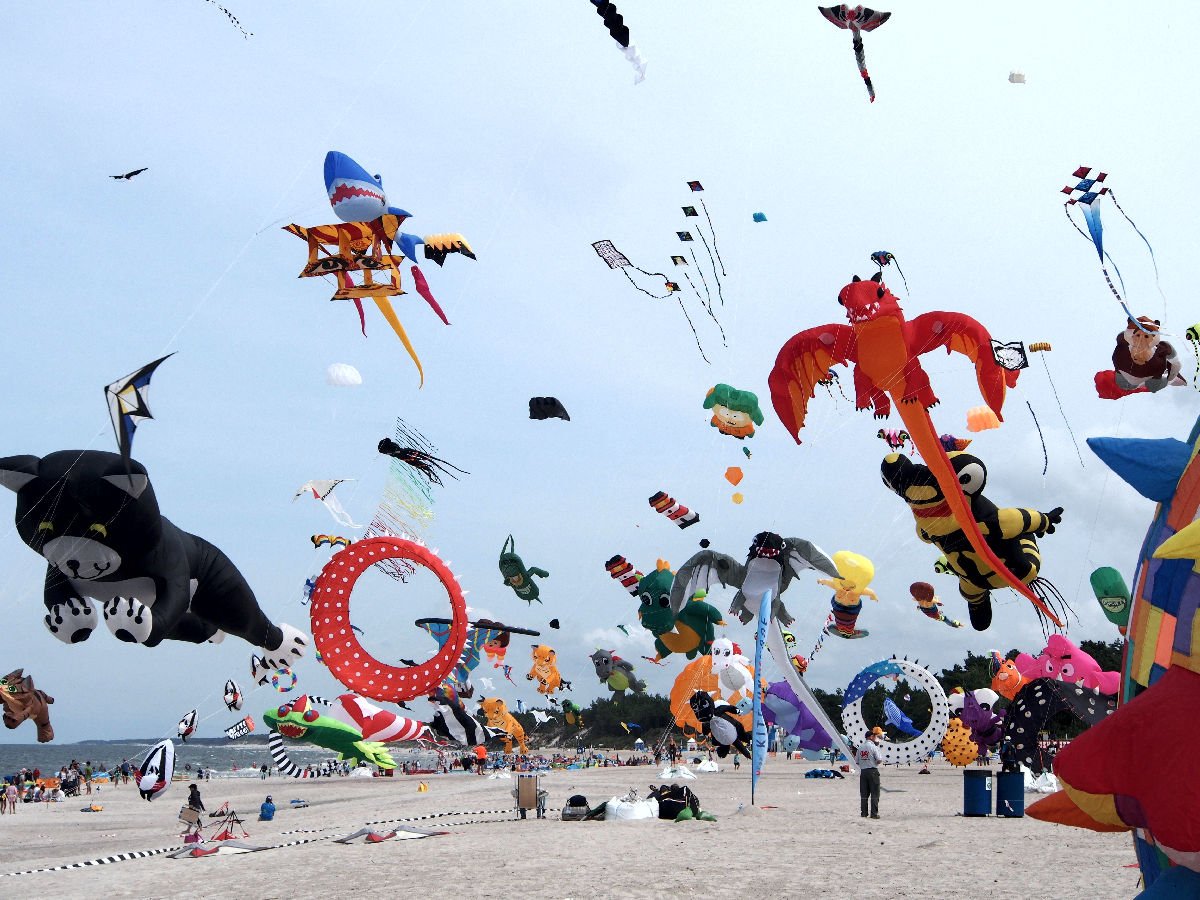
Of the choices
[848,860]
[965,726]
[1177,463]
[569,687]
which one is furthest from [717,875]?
[569,687]

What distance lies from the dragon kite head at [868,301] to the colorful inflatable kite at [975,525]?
10.4 feet

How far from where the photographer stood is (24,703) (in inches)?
498

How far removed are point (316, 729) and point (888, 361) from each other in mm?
27759

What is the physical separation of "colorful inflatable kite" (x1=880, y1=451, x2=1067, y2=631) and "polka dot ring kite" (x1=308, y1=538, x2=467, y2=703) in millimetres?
7705

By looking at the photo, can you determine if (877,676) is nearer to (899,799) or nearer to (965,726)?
(899,799)

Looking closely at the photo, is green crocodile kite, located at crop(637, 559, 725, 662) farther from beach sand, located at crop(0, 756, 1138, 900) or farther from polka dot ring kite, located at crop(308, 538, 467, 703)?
polka dot ring kite, located at crop(308, 538, 467, 703)

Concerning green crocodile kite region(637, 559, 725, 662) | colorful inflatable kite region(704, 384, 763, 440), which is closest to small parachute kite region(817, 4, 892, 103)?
colorful inflatable kite region(704, 384, 763, 440)

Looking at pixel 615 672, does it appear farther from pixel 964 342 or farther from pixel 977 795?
pixel 964 342

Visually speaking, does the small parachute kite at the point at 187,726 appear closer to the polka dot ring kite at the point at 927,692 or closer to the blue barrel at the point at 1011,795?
the blue barrel at the point at 1011,795

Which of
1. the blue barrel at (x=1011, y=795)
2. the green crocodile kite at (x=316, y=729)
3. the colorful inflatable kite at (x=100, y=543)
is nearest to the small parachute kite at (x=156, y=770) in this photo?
the colorful inflatable kite at (x=100, y=543)

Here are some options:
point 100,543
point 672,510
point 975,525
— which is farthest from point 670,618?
point 100,543

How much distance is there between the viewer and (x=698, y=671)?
93.1 feet

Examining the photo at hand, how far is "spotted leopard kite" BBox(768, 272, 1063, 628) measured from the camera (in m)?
15.0

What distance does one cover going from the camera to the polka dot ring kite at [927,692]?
25.1 m
